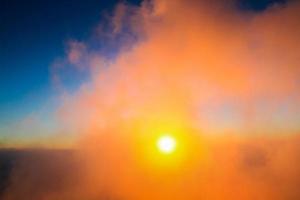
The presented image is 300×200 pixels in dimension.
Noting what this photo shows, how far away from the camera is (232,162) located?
3288 centimetres

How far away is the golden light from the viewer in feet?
110

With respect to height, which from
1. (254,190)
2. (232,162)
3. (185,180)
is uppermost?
(232,162)

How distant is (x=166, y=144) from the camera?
33.4 m

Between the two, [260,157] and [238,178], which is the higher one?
[260,157]

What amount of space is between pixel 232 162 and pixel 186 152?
437 centimetres

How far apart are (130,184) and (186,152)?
629 centimetres

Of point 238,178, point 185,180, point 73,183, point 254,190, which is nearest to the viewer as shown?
point 254,190

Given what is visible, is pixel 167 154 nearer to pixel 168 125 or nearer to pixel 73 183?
pixel 168 125

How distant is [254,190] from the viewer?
87.6ft

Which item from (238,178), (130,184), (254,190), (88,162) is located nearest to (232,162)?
(238,178)

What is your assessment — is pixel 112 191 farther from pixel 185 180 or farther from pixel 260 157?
pixel 260 157

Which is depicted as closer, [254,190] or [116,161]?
[254,190]

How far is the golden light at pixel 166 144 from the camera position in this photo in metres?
33.4

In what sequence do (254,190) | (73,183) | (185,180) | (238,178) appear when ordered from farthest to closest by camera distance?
(73,183)
(185,180)
(238,178)
(254,190)
